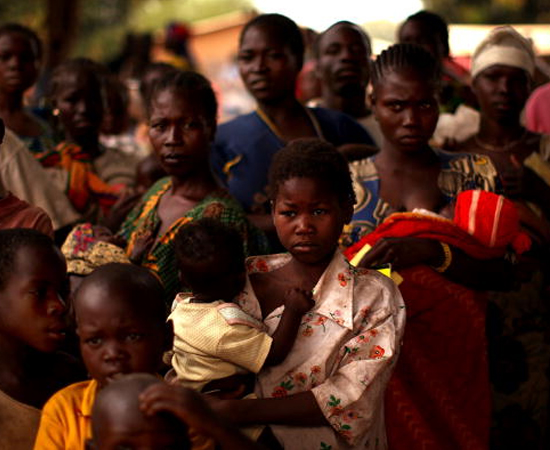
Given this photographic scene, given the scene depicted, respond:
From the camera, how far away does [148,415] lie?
2082 mm

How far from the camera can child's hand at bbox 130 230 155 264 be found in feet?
12.4

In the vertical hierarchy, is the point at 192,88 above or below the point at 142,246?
above

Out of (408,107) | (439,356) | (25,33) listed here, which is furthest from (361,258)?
(25,33)

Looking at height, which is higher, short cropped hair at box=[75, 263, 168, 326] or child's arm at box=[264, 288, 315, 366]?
short cropped hair at box=[75, 263, 168, 326]

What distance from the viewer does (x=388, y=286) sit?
3051 millimetres

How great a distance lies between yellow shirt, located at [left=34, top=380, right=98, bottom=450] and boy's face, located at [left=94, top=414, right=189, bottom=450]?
0.48m

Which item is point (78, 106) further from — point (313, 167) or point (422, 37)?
point (313, 167)

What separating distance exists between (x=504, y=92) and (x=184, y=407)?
132 inches

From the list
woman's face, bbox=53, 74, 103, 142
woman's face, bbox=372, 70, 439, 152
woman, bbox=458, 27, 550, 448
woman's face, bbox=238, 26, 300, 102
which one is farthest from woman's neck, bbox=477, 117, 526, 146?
woman's face, bbox=53, 74, 103, 142

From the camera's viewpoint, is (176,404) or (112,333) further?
(112,333)

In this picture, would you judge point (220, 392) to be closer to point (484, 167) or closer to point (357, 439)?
point (357, 439)

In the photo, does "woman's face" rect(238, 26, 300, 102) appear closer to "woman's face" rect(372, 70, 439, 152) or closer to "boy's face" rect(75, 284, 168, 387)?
"woman's face" rect(372, 70, 439, 152)

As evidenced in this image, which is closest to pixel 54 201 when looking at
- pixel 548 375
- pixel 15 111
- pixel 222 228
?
pixel 15 111

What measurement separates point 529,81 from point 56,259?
3.11 m
